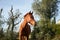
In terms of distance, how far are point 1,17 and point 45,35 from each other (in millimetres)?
6722

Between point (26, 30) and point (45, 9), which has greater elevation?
point (45, 9)

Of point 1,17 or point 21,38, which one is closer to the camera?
point 21,38

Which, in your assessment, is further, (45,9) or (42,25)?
(45,9)

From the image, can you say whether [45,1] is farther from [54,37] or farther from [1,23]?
[54,37]

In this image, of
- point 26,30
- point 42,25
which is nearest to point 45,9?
point 42,25

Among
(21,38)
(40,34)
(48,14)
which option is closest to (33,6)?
(48,14)

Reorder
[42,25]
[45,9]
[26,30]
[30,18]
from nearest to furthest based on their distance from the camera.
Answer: [30,18], [26,30], [42,25], [45,9]

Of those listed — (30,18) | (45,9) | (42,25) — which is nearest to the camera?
(30,18)

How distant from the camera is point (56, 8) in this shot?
35.2 m

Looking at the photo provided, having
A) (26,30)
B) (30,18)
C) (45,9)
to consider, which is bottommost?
(26,30)

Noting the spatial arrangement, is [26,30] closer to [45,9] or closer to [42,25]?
[42,25]

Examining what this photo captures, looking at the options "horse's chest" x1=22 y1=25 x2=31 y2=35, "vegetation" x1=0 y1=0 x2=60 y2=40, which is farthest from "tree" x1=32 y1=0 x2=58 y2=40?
"horse's chest" x1=22 y1=25 x2=31 y2=35

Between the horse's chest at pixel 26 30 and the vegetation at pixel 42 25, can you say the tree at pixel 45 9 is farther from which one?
the horse's chest at pixel 26 30

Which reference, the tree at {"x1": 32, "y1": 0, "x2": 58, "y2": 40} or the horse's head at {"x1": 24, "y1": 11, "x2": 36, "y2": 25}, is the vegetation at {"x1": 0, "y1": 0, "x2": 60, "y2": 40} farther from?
the horse's head at {"x1": 24, "y1": 11, "x2": 36, "y2": 25}
